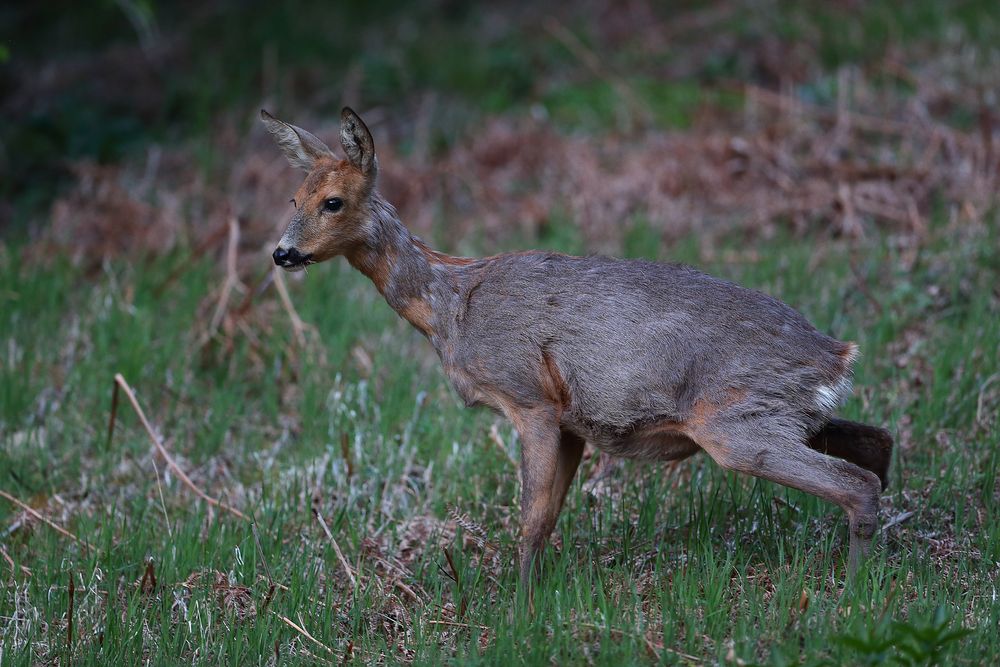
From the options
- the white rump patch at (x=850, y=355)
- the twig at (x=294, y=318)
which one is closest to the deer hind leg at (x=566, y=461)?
the white rump patch at (x=850, y=355)

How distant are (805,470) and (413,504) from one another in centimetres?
252

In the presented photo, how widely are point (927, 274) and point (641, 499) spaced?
335cm

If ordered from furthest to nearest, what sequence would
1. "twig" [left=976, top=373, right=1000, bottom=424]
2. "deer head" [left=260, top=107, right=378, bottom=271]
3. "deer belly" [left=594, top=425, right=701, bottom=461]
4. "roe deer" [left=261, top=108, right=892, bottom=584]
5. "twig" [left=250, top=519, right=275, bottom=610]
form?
"twig" [left=976, top=373, right=1000, bottom=424] < "deer head" [left=260, top=107, right=378, bottom=271] < "deer belly" [left=594, top=425, right=701, bottom=461] < "twig" [left=250, top=519, right=275, bottom=610] < "roe deer" [left=261, top=108, right=892, bottom=584]

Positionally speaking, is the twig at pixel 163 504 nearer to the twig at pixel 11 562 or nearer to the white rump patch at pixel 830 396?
the twig at pixel 11 562

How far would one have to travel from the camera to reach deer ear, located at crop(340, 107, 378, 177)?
5.79 m

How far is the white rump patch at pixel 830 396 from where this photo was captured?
5.52 meters

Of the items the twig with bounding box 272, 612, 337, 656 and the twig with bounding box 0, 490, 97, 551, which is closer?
the twig with bounding box 272, 612, 337, 656

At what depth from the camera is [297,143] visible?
615cm

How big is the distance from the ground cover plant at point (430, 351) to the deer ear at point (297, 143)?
1.83m

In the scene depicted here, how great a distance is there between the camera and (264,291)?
31.7ft

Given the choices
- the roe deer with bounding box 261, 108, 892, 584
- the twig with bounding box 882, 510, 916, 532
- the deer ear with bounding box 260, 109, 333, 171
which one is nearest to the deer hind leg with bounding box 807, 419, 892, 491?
the roe deer with bounding box 261, 108, 892, 584

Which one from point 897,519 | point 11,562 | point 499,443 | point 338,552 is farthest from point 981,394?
point 11,562

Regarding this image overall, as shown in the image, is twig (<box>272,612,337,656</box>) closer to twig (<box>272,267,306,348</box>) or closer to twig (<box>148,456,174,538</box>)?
twig (<box>148,456,174,538</box>)

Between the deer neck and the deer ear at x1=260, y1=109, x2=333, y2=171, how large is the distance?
384 millimetres
